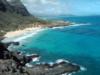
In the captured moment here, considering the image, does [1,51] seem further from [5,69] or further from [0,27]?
[0,27]

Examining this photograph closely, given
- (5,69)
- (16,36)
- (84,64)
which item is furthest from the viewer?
(16,36)

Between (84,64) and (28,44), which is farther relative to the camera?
(28,44)

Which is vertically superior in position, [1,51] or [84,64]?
[1,51]

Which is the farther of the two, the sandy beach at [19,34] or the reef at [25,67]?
the sandy beach at [19,34]

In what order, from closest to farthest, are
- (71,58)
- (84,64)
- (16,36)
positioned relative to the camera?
(84,64), (71,58), (16,36)

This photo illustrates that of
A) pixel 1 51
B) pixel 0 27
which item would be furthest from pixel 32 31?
pixel 1 51

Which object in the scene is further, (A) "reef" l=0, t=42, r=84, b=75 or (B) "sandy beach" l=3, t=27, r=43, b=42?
(B) "sandy beach" l=3, t=27, r=43, b=42

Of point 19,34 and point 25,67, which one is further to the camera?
point 19,34

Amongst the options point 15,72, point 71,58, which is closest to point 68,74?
point 15,72

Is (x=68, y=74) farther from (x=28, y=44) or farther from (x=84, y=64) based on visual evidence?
(x=28, y=44)
